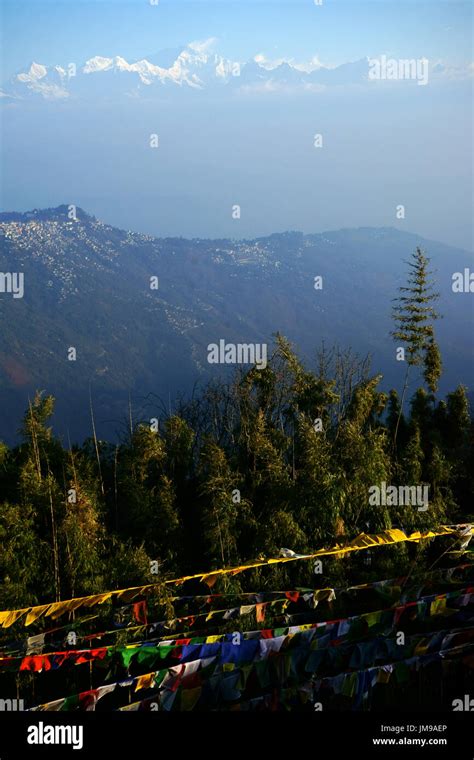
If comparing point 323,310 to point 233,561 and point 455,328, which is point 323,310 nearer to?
point 455,328

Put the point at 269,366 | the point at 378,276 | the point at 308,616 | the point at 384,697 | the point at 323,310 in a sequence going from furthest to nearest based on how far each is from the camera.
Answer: the point at 378,276 → the point at 323,310 → the point at 269,366 → the point at 308,616 → the point at 384,697

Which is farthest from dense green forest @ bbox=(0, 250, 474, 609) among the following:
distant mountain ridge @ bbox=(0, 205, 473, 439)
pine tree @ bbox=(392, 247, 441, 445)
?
distant mountain ridge @ bbox=(0, 205, 473, 439)

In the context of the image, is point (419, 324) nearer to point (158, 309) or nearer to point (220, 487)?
point (220, 487)

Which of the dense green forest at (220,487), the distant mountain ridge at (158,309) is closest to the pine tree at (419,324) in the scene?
the dense green forest at (220,487)

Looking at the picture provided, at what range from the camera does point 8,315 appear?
82.6 metres

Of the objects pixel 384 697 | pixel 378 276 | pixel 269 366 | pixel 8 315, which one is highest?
pixel 378 276

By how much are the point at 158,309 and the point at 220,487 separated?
3112 inches

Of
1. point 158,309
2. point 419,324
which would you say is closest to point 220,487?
point 419,324

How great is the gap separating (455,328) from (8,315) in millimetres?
45665

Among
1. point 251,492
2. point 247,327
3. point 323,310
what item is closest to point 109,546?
point 251,492

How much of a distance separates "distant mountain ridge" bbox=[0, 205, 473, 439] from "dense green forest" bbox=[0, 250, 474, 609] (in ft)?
149

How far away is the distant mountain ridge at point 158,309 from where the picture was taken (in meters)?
76.2

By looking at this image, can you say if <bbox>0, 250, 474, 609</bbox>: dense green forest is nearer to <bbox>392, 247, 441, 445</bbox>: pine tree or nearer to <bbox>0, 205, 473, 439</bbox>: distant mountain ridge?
<bbox>392, 247, 441, 445</bbox>: pine tree

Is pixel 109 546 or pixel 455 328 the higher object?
pixel 455 328
